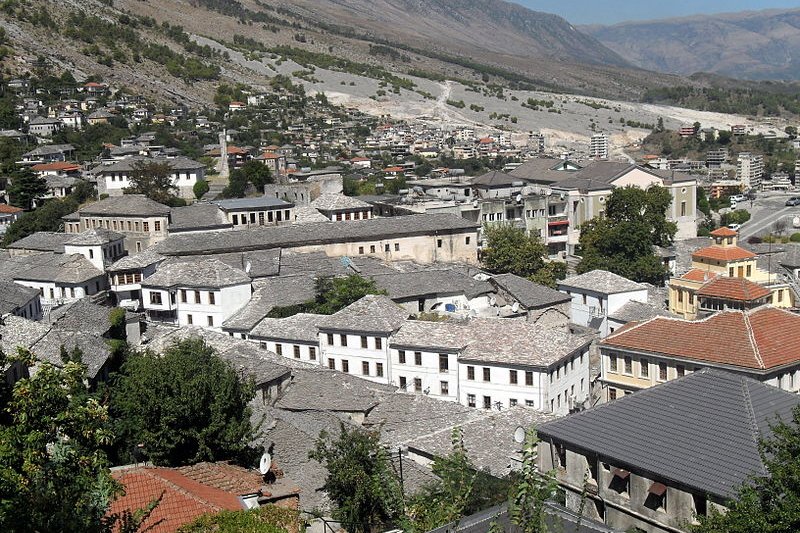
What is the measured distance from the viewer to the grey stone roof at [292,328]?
3697 centimetres

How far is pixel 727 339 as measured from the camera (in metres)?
28.0

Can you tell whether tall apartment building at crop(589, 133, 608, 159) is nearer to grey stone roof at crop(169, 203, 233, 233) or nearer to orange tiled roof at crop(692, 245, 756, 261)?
grey stone roof at crop(169, 203, 233, 233)

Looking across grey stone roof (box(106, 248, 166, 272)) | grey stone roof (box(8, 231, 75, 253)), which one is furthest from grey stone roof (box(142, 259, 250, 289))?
grey stone roof (box(8, 231, 75, 253))

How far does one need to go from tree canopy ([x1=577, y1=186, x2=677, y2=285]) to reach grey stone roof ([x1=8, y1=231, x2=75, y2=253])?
92.9 feet

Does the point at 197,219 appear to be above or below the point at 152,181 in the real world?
below

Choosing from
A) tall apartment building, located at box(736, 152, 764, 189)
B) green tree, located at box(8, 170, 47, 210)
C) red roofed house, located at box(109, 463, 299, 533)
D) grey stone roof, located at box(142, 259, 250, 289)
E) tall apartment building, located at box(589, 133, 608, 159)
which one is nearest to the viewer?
red roofed house, located at box(109, 463, 299, 533)

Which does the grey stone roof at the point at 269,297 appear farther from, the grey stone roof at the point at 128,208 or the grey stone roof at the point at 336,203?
the grey stone roof at the point at 336,203

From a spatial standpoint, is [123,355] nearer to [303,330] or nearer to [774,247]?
[303,330]

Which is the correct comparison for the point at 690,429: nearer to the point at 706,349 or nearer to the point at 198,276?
the point at 706,349

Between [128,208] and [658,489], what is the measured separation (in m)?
42.3

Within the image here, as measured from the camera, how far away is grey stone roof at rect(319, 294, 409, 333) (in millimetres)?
35656

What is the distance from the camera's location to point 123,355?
34.4 m

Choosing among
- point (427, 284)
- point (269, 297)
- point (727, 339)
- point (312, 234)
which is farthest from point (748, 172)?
point (727, 339)

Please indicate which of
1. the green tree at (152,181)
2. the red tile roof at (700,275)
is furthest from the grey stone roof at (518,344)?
the green tree at (152,181)
